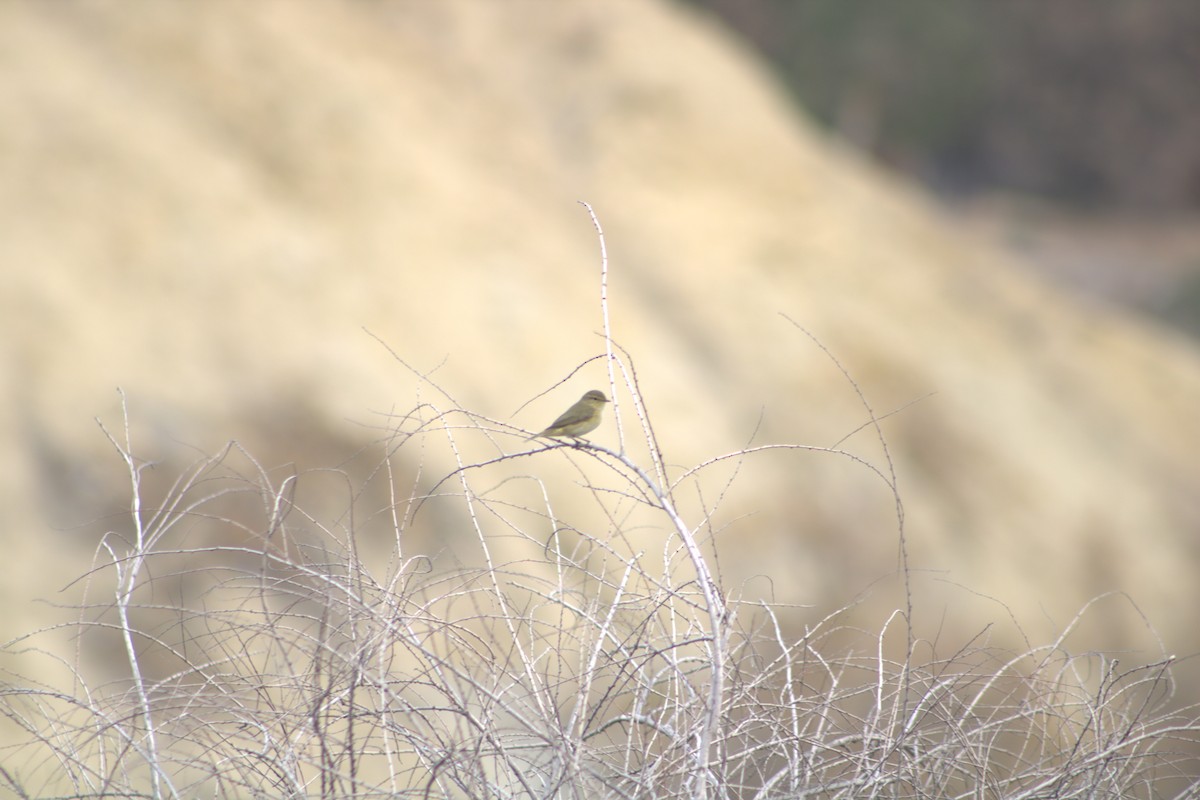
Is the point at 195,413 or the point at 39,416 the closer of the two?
the point at 39,416

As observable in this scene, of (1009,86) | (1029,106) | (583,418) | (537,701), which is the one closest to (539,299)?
(583,418)

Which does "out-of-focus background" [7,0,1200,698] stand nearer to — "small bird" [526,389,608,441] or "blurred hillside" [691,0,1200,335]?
"small bird" [526,389,608,441]

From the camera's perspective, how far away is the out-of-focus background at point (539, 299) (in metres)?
12.1

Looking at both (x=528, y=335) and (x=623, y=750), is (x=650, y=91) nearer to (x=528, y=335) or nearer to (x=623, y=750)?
(x=528, y=335)

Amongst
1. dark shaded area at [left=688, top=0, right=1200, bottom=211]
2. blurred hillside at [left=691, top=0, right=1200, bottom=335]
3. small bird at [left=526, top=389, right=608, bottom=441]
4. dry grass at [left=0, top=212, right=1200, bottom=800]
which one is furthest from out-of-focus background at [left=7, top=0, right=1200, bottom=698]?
dark shaded area at [left=688, top=0, right=1200, bottom=211]

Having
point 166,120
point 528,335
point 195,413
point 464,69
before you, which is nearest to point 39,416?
point 195,413

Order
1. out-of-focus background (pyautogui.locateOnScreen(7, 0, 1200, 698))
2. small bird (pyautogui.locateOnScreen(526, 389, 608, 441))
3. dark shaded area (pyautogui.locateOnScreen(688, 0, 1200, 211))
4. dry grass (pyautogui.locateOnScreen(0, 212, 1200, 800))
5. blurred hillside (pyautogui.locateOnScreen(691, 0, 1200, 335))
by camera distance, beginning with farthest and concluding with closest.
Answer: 1. dark shaded area (pyautogui.locateOnScreen(688, 0, 1200, 211))
2. blurred hillside (pyautogui.locateOnScreen(691, 0, 1200, 335))
3. out-of-focus background (pyautogui.locateOnScreen(7, 0, 1200, 698))
4. small bird (pyautogui.locateOnScreen(526, 389, 608, 441))
5. dry grass (pyautogui.locateOnScreen(0, 212, 1200, 800))

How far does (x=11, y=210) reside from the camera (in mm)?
12148

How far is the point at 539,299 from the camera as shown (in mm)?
14867

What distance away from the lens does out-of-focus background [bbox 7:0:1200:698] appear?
1207 cm

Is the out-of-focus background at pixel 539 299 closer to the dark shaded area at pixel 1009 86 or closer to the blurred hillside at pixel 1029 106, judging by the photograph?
the blurred hillside at pixel 1029 106

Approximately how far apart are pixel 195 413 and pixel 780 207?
9157 millimetres

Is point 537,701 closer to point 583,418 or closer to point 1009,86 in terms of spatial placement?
point 583,418

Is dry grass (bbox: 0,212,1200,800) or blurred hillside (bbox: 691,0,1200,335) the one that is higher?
blurred hillside (bbox: 691,0,1200,335)
